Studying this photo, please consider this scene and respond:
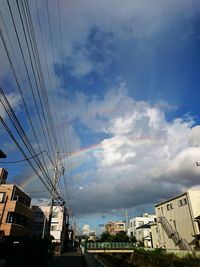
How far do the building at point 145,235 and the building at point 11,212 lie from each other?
3736cm

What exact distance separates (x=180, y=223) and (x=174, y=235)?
8.33ft

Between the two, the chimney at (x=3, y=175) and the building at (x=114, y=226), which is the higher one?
the building at (x=114, y=226)

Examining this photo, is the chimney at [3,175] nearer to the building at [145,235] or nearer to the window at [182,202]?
the window at [182,202]

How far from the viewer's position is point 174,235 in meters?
37.3

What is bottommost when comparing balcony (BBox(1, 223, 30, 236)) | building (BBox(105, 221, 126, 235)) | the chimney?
balcony (BBox(1, 223, 30, 236))

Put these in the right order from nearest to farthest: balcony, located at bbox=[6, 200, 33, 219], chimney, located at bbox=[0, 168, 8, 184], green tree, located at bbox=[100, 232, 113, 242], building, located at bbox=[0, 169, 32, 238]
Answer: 1. building, located at bbox=[0, 169, 32, 238]
2. balcony, located at bbox=[6, 200, 33, 219]
3. chimney, located at bbox=[0, 168, 8, 184]
4. green tree, located at bbox=[100, 232, 113, 242]

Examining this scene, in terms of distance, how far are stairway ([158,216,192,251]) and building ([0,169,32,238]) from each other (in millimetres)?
25125

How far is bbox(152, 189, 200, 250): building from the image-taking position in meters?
33.2

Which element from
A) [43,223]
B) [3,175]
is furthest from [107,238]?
[3,175]

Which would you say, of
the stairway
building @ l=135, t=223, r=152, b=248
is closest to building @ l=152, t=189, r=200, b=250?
the stairway

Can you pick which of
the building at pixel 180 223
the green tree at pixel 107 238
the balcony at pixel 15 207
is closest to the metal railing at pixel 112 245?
the building at pixel 180 223

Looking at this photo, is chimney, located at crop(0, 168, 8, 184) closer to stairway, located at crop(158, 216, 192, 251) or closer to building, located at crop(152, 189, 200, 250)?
building, located at crop(152, 189, 200, 250)

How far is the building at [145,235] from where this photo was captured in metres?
61.0

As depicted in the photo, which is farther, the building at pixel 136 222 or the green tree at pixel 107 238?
the building at pixel 136 222
